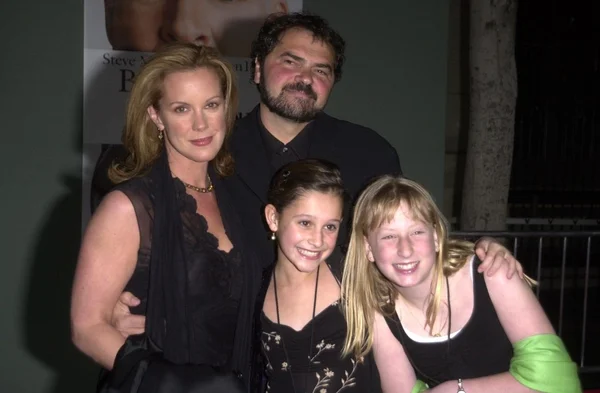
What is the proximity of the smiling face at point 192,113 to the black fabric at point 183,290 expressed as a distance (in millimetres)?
109

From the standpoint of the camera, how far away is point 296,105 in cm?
290

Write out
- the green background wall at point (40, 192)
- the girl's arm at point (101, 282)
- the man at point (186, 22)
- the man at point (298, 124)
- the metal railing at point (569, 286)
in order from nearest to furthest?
the girl's arm at point (101, 282), the man at point (298, 124), the green background wall at point (40, 192), the man at point (186, 22), the metal railing at point (569, 286)

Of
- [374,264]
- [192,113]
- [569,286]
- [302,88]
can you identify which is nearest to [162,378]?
[192,113]

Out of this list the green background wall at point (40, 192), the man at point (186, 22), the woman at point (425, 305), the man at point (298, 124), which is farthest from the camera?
the man at point (186, 22)

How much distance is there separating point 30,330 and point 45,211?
778mm

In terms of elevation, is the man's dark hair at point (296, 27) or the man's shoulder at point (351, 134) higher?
the man's dark hair at point (296, 27)

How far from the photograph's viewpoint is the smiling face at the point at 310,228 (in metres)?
2.43

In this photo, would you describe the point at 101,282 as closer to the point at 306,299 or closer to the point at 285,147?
the point at 306,299

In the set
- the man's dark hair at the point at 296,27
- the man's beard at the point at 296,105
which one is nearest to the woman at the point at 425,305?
the man's beard at the point at 296,105

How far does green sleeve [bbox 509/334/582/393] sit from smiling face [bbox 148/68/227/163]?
121cm

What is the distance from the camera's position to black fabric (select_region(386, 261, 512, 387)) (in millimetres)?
2455

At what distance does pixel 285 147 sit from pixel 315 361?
0.93 m

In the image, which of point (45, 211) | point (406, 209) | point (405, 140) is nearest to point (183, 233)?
point (406, 209)

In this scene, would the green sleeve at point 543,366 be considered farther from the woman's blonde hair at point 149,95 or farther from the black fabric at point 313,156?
the woman's blonde hair at point 149,95
